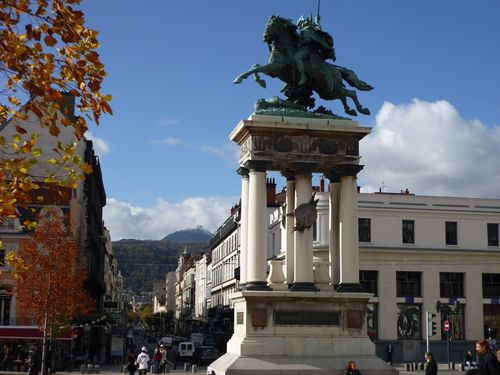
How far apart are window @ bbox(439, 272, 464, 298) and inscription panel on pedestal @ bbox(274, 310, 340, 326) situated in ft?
113

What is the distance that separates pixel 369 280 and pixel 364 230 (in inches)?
159

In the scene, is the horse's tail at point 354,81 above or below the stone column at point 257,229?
above

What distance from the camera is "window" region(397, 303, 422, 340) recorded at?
60188 mm

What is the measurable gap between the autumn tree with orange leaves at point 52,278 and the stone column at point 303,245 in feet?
74.8

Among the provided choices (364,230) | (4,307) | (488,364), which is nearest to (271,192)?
(364,230)

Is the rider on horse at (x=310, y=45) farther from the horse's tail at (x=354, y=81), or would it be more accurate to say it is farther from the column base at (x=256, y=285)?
the column base at (x=256, y=285)

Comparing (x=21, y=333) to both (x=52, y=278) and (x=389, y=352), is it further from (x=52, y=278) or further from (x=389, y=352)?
(x=389, y=352)

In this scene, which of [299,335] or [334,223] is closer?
[299,335]

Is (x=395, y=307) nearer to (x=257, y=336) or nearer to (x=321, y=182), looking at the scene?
(x=321, y=182)

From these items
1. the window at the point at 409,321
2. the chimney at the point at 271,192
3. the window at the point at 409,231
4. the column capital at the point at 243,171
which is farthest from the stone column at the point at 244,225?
the chimney at the point at 271,192

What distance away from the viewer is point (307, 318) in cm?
2888

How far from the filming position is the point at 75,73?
31.4 ft

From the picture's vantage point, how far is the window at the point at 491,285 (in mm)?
62125

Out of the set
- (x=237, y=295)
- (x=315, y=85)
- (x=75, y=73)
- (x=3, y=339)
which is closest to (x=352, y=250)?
(x=237, y=295)
